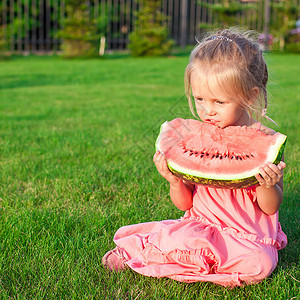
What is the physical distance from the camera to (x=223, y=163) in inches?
88.5

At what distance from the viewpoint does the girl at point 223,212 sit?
216cm

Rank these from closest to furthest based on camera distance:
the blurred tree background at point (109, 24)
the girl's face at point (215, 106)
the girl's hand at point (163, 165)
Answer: the girl's face at point (215, 106) < the girl's hand at point (163, 165) < the blurred tree background at point (109, 24)

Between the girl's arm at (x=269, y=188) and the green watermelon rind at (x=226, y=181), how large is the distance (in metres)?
0.04

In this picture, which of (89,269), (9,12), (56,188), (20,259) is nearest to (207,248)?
(89,269)

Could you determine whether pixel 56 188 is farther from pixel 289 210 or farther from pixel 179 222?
pixel 289 210

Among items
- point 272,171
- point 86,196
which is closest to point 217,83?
point 272,171

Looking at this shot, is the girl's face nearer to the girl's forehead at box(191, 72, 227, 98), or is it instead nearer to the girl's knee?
the girl's forehead at box(191, 72, 227, 98)

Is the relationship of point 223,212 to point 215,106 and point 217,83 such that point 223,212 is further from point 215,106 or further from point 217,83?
point 217,83

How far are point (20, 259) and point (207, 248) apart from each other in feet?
3.07

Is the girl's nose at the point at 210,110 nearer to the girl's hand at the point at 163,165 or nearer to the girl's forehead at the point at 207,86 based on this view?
the girl's forehead at the point at 207,86

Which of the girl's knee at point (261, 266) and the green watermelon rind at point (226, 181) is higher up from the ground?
the green watermelon rind at point (226, 181)

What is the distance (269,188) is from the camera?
2178 millimetres

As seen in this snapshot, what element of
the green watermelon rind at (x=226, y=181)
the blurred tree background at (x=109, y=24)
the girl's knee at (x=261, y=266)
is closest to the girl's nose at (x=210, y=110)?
the green watermelon rind at (x=226, y=181)

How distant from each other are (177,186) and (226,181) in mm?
300
